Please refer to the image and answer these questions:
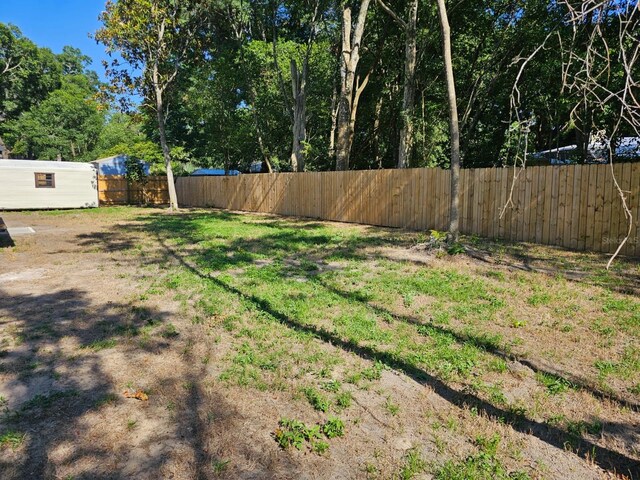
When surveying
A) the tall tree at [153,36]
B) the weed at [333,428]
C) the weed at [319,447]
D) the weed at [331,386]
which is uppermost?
the tall tree at [153,36]

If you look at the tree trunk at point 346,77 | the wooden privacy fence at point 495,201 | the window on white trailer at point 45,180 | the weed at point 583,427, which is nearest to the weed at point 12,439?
the weed at point 583,427

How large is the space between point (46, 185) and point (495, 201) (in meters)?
19.5

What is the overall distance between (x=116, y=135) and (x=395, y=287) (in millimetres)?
42902

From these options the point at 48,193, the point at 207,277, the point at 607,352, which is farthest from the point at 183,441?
the point at 48,193

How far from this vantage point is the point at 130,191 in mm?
23906

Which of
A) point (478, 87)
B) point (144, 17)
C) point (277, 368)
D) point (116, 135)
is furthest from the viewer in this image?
point (116, 135)

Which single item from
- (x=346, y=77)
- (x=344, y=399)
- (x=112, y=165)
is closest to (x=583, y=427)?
(x=344, y=399)

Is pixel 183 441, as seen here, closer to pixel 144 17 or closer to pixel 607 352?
pixel 607 352

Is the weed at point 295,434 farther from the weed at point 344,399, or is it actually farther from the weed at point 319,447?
the weed at point 344,399

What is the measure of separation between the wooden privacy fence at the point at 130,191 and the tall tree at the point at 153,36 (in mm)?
6042

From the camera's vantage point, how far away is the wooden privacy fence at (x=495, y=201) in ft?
24.8

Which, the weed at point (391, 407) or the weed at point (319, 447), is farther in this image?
the weed at point (391, 407)

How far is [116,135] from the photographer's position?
135 feet

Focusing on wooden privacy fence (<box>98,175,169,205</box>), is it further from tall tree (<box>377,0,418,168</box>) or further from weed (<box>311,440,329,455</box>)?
weed (<box>311,440,329,455</box>)
